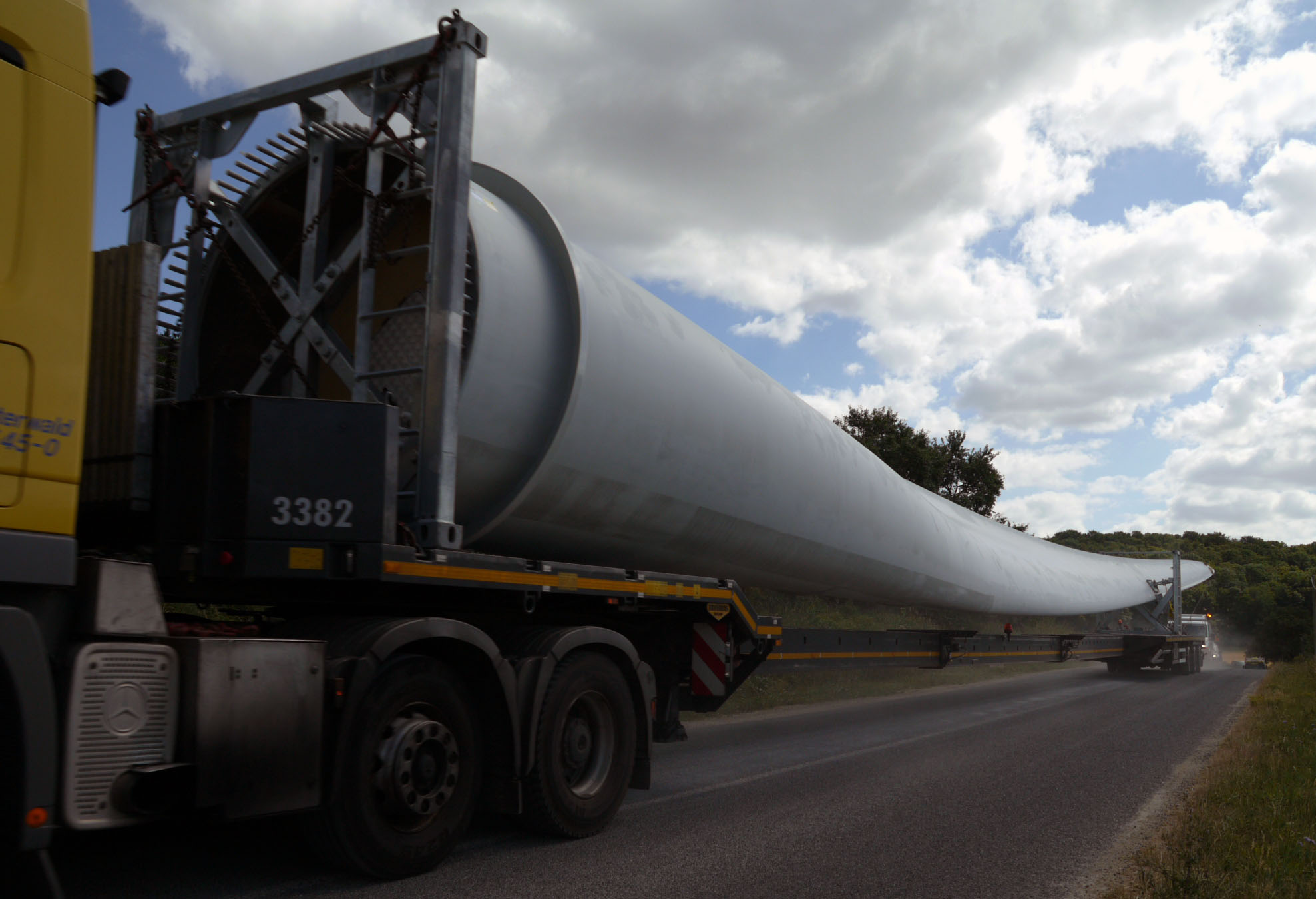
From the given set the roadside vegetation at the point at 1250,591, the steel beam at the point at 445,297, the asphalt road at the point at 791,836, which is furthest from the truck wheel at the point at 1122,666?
the steel beam at the point at 445,297

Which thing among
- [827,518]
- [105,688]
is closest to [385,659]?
[105,688]

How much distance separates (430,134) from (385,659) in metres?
2.70

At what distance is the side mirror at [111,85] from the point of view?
3637mm

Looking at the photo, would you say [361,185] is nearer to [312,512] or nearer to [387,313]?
[387,313]

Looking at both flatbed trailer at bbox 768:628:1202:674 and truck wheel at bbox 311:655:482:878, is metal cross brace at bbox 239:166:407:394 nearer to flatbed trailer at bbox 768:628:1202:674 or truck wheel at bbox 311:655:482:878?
truck wheel at bbox 311:655:482:878

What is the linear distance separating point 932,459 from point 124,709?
1467 inches

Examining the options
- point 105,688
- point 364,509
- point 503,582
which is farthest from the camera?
point 503,582

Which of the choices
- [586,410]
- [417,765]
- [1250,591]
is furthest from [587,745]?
[1250,591]

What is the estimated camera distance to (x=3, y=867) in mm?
2969

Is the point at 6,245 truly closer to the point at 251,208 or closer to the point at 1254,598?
the point at 251,208

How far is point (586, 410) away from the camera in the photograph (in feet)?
19.1

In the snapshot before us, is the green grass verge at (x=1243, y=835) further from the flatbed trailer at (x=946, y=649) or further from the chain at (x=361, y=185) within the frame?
the chain at (x=361, y=185)

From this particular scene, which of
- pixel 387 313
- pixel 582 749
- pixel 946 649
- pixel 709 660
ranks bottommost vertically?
pixel 946 649

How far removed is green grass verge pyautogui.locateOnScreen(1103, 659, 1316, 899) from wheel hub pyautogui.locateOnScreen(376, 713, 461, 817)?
3207mm
